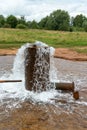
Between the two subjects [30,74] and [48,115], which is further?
[30,74]

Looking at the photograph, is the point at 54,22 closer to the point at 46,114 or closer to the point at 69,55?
the point at 69,55

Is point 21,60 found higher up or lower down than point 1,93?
higher up

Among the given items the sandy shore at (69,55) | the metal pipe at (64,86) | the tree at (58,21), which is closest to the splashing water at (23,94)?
the metal pipe at (64,86)

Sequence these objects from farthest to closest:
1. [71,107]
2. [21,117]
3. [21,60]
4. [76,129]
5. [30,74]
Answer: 1. [21,60]
2. [30,74]
3. [71,107]
4. [21,117]
5. [76,129]

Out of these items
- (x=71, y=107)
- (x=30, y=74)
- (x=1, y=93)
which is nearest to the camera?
(x=71, y=107)

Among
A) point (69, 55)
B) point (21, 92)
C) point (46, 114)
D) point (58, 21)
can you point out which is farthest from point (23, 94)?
point (58, 21)

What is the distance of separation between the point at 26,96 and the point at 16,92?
473mm

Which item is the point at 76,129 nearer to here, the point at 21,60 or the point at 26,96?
the point at 26,96

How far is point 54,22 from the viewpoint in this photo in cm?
5016

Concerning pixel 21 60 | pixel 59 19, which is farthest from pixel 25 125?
pixel 59 19

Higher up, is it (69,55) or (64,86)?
(64,86)

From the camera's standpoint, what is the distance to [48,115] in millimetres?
5227

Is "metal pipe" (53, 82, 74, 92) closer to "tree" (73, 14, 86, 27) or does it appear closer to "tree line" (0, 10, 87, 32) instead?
"tree line" (0, 10, 87, 32)

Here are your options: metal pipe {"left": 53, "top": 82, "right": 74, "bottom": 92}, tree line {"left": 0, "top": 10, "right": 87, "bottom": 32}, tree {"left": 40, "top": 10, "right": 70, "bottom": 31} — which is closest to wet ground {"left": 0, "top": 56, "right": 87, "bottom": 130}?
metal pipe {"left": 53, "top": 82, "right": 74, "bottom": 92}
